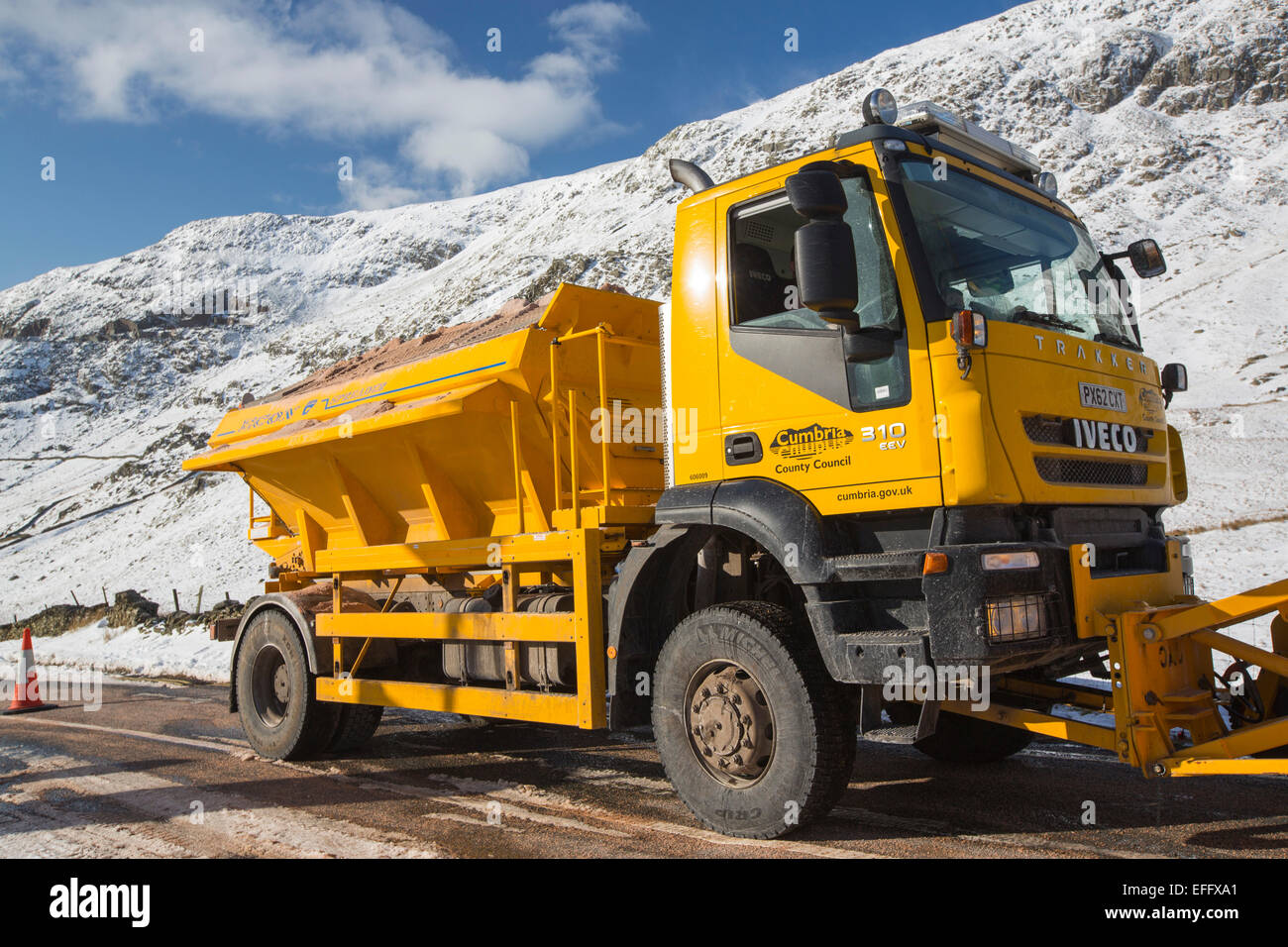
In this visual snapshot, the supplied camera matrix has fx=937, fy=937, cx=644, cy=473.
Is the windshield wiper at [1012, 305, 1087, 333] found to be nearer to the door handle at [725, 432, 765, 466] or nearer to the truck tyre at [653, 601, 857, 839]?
the door handle at [725, 432, 765, 466]

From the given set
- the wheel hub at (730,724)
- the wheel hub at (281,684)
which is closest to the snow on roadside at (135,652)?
the wheel hub at (281,684)

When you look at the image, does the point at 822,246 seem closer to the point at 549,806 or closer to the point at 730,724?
the point at 730,724

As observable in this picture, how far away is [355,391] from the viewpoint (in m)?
7.11

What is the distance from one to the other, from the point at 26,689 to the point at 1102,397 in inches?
464

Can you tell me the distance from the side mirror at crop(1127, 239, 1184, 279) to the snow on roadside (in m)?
11.8

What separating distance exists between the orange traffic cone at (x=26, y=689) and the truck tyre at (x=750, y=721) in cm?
943

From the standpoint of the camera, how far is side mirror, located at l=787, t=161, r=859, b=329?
4008mm

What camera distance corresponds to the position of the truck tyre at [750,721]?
13.6 feet

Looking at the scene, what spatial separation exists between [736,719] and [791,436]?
4.45ft

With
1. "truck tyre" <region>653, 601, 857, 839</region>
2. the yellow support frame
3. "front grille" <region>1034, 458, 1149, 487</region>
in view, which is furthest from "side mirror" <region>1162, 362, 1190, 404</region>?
the yellow support frame

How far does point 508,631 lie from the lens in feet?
18.6

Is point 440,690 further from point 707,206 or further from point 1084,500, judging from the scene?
point 1084,500
